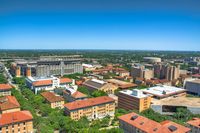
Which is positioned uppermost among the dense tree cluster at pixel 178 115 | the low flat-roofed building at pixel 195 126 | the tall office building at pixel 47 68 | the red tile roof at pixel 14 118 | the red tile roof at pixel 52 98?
the tall office building at pixel 47 68

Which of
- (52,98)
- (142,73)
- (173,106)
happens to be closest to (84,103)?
(52,98)

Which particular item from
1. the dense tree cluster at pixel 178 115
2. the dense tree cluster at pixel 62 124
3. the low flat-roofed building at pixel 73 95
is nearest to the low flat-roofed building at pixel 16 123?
the dense tree cluster at pixel 62 124

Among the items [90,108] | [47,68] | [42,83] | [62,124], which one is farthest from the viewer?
[47,68]

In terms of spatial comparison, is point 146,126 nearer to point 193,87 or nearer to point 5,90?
point 5,90

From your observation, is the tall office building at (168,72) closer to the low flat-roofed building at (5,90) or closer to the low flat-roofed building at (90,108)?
the low flat-roofed building at (90,108)

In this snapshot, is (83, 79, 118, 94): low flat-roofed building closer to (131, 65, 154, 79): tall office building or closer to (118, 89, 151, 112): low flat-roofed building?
(118, 89, 151, 112): low flat-roofed building

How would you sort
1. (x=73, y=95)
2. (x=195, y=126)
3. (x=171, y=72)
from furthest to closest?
(x=171, y=72) → (x=73, y=95) → (x=195, y=126)
